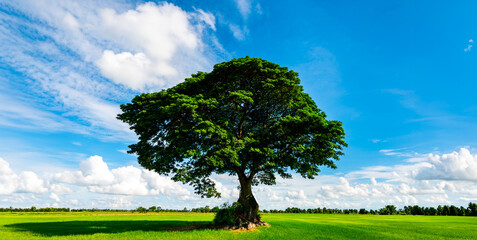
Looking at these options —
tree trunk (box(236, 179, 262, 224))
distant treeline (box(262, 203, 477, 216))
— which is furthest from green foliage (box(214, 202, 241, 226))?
distant treeline (box(262, 203, 477, 216))

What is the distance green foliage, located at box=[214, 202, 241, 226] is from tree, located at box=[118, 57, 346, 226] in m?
1.12

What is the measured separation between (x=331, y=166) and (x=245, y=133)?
11.7 m

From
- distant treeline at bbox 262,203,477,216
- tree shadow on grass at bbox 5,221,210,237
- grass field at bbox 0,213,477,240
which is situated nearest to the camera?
grass field at bbox 0,213,477,240

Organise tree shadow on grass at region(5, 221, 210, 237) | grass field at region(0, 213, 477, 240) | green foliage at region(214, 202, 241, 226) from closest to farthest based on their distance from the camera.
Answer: grass field at region(0, 213, 477, 240)
tree shadow on grass at region(5, 221, 210, 237)
green foliage at region(214, 202, 241, 226)

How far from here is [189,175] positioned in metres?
29.3

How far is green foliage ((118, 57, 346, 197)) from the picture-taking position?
28.2 meters

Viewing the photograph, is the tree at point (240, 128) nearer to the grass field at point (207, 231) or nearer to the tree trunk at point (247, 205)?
the tree trunk at point (247, 205)

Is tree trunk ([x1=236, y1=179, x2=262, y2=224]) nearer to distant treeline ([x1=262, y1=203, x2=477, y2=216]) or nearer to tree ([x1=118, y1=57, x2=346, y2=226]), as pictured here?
tree ([x1=118, y1=57, x2=346, y2=226])

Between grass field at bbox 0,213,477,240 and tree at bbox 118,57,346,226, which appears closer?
grass field at bbox 0,213,477,240

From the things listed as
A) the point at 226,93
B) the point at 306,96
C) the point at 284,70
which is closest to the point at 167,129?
the point at 226,93

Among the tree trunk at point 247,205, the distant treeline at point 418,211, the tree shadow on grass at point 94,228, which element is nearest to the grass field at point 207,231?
the tree shadow on grass at point 94,228

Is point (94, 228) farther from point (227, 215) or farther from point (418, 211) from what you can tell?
point (418, 211)

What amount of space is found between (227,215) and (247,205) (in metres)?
2.80

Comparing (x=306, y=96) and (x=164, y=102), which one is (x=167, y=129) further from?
(x=306, y=96)
